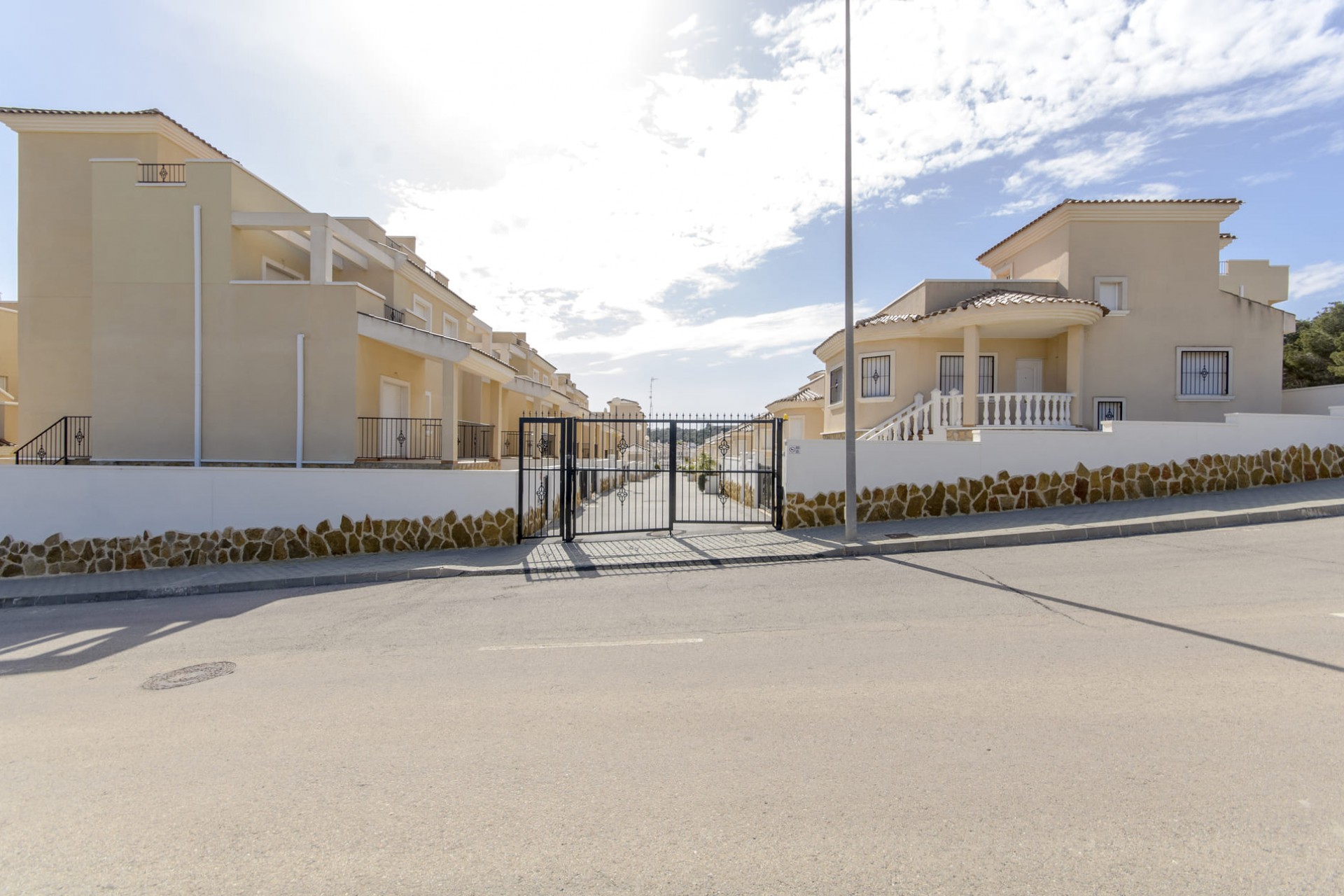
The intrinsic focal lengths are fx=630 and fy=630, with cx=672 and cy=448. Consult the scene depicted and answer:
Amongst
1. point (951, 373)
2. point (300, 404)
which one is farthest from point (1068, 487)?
point (300, 404)

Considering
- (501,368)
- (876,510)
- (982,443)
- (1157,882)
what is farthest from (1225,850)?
(501,368)

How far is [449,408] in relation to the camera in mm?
14922

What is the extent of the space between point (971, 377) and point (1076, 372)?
327 centimetres

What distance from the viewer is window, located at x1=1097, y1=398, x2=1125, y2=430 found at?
17.4 meters

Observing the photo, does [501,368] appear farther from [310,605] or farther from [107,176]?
[310,605]

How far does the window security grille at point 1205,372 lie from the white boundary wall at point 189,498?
19350 millimetres

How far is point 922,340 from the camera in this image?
17.8m

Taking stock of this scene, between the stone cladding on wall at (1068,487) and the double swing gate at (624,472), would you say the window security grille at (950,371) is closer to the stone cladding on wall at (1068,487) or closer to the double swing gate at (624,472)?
the stone cladding on wall at (1068,487)

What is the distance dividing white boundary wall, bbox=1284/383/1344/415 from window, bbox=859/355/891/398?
1115 cm

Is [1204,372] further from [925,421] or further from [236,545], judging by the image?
[236,545]

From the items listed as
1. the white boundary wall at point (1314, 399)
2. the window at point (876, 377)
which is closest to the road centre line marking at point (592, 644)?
the window at point (876, 377)

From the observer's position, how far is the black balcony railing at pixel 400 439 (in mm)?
14516

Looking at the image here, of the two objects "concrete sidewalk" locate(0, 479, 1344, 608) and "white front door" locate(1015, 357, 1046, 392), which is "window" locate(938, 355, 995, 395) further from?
"concrete sidewalk" locate(0, 479, 1344, 608)

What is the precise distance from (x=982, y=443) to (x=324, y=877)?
44.0 ft
